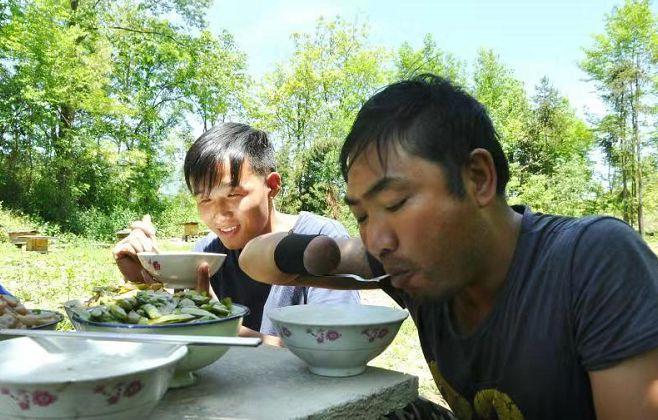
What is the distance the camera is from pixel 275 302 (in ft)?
7.80

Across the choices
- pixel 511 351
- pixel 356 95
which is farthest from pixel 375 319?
pixel 356 95

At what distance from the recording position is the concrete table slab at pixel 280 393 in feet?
3.34

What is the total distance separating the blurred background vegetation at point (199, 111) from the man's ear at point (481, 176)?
13.0m

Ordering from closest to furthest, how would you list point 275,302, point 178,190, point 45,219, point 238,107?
point 275,302
point 45,219
point 238,107
point 178,190

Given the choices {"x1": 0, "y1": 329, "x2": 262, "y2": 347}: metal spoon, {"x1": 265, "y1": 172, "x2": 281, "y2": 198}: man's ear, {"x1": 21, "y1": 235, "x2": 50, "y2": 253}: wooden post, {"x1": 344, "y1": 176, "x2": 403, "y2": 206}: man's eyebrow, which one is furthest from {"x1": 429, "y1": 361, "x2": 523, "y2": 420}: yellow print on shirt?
{"x1": 21, "y1": 235, "x2": 50, "y2": 253}: wooden post

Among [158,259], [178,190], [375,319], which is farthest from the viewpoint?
[178,190]

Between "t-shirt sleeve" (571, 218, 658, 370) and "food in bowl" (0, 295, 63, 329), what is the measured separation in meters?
1.22

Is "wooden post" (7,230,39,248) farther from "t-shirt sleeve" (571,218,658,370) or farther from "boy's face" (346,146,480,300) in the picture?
"t-shirt sleeve" (571,218,658,370)

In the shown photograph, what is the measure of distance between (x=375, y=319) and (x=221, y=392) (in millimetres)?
373

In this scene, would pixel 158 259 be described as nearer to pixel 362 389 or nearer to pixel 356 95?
pixel 362 389

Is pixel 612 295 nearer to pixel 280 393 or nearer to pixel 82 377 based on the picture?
pixel 280 393

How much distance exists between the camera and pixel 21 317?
4.27 feet

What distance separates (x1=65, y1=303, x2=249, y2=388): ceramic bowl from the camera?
1083mm

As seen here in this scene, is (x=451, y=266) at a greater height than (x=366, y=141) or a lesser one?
lesser
